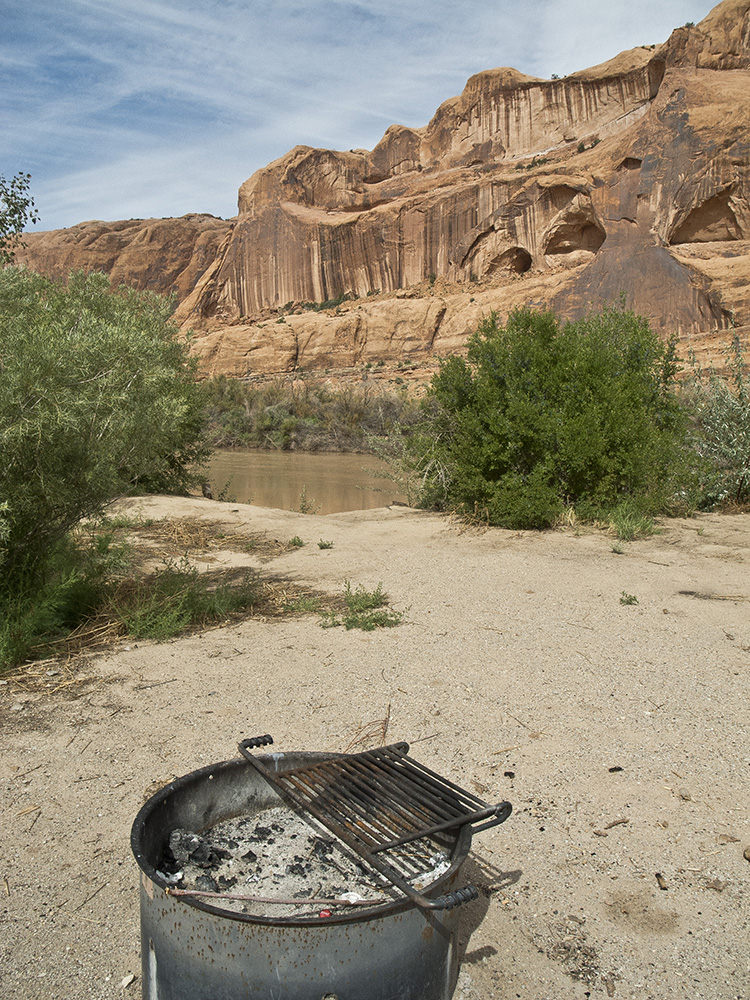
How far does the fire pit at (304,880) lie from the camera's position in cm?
177

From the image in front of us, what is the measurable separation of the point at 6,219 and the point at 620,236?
1739 inches

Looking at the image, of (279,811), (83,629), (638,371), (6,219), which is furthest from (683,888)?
(638,371)

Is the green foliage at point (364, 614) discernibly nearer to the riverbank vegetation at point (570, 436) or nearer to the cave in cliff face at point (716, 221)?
the riverbank vegetation at point (570, 436)

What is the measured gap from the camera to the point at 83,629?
5.28 metres

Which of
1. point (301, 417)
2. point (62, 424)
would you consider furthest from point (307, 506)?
point (301, 417)

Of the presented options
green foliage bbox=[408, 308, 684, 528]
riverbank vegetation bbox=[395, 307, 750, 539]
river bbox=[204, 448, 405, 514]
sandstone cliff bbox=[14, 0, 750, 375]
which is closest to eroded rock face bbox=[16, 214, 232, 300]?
sandstone cliff bbox=[14, 0, 750, 375]

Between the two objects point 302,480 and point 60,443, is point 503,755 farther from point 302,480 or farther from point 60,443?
point 302,480

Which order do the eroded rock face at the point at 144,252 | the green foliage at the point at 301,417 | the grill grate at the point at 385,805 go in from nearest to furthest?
the grill grate at the point at 385,805 → the green foliage at the point at 301,417 → the eroded rock face at the point at 144,252

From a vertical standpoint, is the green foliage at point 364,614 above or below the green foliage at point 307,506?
above

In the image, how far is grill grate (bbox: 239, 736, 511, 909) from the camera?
Answer: 7.10 ft

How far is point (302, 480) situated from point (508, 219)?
3818cm

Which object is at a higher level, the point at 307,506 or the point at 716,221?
the point at 716,221

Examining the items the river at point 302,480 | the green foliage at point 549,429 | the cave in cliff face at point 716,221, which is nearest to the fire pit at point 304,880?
the green foliage at point 549,429

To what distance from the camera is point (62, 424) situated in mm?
4473
